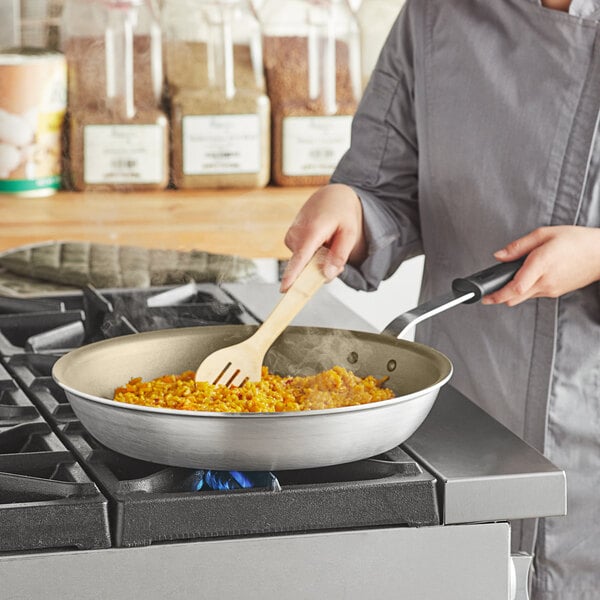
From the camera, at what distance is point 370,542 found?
0.83m

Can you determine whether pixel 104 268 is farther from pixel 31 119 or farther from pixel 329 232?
pixel 329 232

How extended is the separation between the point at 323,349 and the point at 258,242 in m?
0.80

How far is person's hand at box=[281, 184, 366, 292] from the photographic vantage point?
1.11 meters

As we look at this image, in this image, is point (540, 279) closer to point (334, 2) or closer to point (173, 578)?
point (173, 578)

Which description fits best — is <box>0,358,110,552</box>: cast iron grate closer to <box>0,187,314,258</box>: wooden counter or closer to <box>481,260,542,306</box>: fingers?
<box>481,260,542,306</box>: fingers

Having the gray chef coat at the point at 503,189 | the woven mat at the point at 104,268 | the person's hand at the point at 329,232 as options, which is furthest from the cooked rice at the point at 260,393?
the woven mat at the point at 104,268

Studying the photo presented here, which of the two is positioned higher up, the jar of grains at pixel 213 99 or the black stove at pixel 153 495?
the jar of grains at pixel 213 99

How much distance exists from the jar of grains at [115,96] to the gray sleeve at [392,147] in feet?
1.96

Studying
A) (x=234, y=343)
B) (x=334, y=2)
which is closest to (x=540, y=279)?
(x=234, y=343)

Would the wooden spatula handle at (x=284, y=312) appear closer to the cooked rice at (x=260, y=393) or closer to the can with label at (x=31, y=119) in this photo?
the cooked rice at (x=260, y=393)

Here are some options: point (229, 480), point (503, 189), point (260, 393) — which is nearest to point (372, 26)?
point (503, 189)

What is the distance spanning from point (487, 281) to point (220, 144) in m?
0.99

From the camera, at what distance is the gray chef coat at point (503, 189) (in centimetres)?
120

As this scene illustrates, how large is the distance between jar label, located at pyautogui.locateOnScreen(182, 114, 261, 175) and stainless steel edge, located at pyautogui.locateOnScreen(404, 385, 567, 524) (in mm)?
1085
